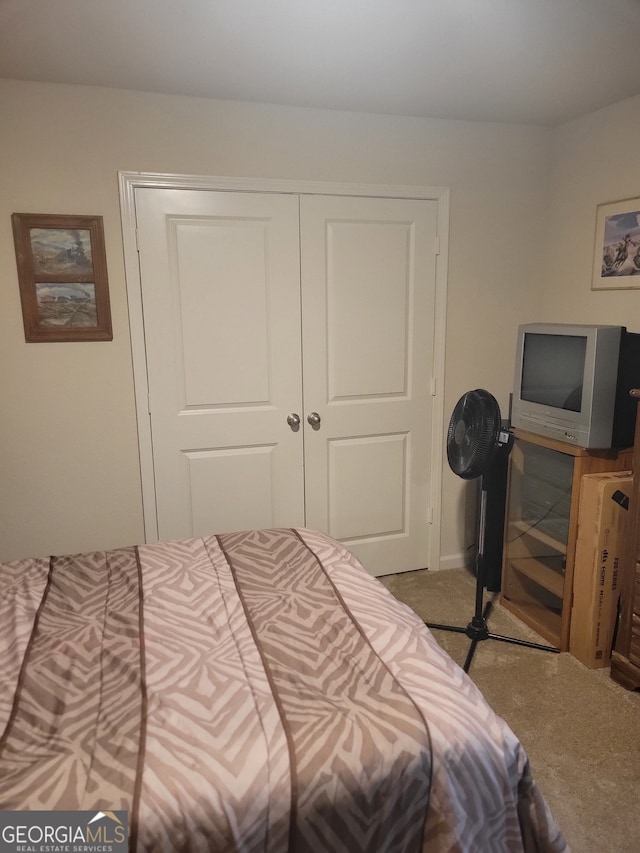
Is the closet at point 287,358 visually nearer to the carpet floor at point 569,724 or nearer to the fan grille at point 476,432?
the fan grille at point 476,432

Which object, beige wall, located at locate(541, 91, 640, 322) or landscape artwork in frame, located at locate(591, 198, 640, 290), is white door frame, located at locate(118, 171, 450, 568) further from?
landscape artwork in frame, located at locate(591, 198, 640, 290)

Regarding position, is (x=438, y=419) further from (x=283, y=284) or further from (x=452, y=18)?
(x=452, y=18)

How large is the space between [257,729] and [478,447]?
5.48ft

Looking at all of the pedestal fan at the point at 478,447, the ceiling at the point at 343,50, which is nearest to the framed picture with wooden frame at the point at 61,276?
the ceiling at the point at 343,50

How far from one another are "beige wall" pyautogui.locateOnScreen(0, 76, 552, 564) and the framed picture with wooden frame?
48mm

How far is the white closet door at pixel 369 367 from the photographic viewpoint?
3.06 meters

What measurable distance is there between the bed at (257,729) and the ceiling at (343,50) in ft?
6.03

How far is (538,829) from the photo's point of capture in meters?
1.32

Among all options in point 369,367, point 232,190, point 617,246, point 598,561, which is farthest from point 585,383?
point 232,190

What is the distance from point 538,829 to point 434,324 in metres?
2.45

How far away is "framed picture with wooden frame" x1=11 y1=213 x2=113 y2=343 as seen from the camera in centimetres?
261

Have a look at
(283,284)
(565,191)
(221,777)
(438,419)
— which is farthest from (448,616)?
(565,191)

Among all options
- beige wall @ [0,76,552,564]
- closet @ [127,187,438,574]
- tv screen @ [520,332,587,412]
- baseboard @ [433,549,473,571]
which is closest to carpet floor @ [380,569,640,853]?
baseboard @ [433,549,473,571]
